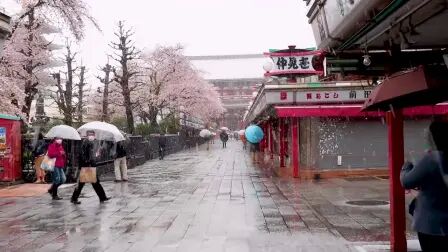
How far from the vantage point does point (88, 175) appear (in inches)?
478

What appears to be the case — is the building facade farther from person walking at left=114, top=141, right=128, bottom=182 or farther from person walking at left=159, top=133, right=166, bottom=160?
person walking at left=114, top=141, right=128, bottom=182

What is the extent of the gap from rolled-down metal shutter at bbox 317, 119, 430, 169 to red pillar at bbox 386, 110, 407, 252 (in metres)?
11.4

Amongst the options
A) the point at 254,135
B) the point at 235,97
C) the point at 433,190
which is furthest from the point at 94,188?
the point at 235,97

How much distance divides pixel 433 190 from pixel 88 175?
9.60 meters

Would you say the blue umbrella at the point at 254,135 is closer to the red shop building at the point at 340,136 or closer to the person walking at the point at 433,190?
the red shop building at the point at 340,136

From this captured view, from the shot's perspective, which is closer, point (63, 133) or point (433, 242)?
point (433, 242)

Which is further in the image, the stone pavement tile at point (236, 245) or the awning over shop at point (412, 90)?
the stone pavement tile at point (236, 245)

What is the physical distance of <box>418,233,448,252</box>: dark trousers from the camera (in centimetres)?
396

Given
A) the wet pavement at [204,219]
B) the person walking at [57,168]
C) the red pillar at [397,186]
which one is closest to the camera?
the red pillar at [397,186]

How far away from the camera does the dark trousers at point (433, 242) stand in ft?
13.0

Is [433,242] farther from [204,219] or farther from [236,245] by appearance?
[204,219]

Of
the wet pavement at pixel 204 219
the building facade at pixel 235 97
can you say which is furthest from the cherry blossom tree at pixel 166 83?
the building facade at pixel 235 97

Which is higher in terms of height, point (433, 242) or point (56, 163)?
point (56, 163)

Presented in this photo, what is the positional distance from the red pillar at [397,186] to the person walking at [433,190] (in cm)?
244
